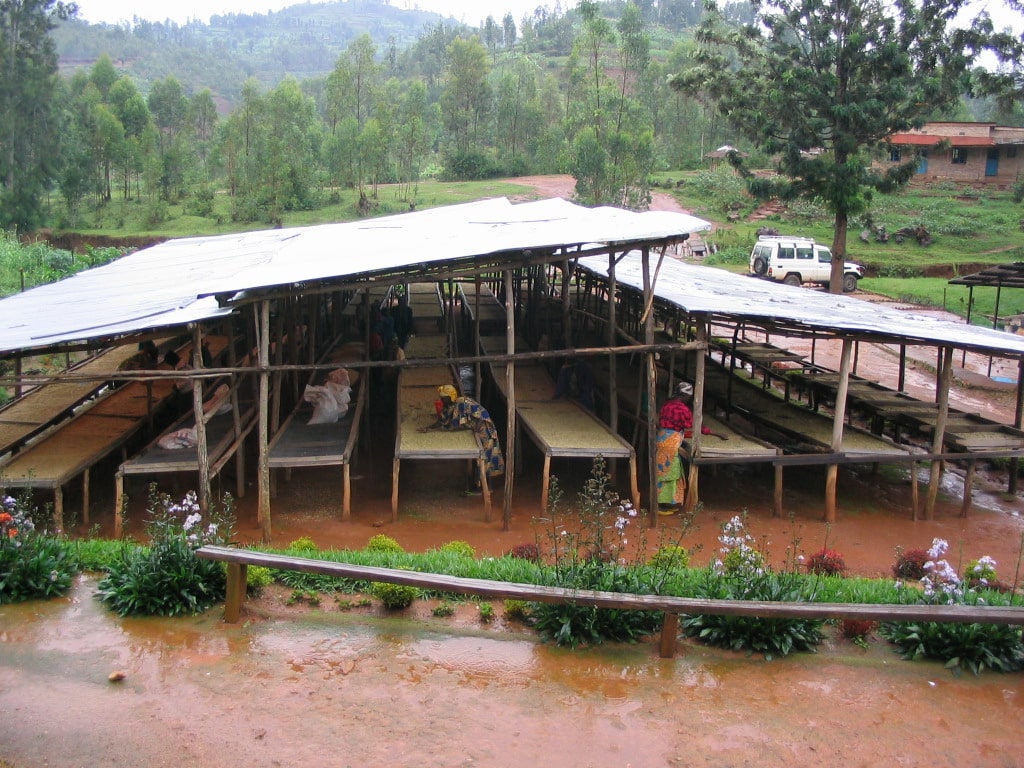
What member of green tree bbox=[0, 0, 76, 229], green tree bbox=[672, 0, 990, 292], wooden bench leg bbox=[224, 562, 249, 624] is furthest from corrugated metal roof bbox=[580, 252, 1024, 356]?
green tree bbox=[0, 0, 76, 229]

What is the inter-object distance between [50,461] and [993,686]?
8.99 m

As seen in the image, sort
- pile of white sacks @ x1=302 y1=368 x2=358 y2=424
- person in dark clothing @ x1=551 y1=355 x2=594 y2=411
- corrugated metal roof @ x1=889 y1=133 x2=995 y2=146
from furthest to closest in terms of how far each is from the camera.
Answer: corrugated metal roof @ x1=889 y1=133 x2=995 y2=146 → person in dark clothing @ x1=551 y1=355 x2=594 y2=411 → pile of white sacks @ x1=302 y1=368 x2=358 y2=424

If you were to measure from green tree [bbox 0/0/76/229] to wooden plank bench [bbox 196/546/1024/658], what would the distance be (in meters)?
38.8

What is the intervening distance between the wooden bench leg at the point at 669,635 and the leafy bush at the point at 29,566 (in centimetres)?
438

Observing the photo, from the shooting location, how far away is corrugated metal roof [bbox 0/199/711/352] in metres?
8.85

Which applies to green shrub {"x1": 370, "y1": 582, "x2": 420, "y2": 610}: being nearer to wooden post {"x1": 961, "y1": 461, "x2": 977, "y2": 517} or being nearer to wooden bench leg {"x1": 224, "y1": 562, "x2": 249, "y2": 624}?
wooden bench leg {"x1": 224, "y1": 562, "x2": 249, "y2": 624}

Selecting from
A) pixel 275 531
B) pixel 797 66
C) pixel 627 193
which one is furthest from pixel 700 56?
pixel 275 531

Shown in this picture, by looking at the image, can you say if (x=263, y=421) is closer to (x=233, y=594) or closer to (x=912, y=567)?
(x=233, y=594)

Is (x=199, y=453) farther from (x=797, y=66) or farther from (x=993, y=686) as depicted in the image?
(x=797, y=66)

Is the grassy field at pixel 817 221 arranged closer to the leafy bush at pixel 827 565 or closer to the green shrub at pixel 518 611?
the leafy bush at pixel 827 565

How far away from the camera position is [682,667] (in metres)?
5.42

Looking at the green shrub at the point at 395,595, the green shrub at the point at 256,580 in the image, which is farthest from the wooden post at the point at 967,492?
the green shrub at the point at 256,580

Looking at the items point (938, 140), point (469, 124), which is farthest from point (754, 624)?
point (469, 124)

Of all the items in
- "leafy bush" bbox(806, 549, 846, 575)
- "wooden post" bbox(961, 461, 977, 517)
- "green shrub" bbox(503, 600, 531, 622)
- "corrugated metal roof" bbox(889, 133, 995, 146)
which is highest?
"corrugated metal roof" bbox(889, 133, 995, 146)
